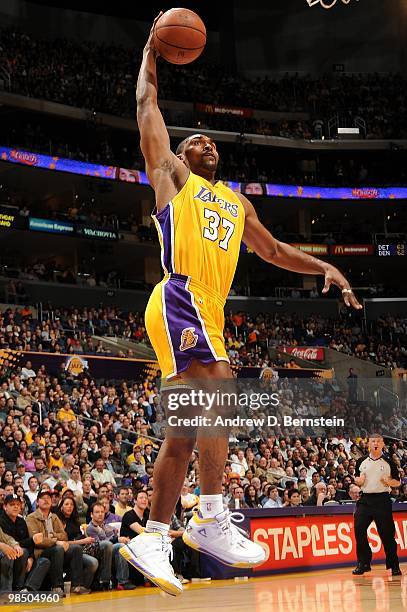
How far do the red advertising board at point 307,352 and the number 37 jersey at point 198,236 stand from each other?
27.2 m

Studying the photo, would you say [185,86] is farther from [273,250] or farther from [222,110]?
[273,250]

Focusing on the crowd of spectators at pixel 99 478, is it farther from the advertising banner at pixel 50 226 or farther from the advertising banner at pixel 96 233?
the advertising banner at pixel 96 233

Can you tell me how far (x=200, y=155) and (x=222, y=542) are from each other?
6.92 feet

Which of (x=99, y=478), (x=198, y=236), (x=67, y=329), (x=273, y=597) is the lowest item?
(x=273, y=597)

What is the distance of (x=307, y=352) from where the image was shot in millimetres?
31953

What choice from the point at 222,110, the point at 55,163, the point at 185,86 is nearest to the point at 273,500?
the point at 55,163

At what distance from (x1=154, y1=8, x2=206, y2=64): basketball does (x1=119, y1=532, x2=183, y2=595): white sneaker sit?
2.59m

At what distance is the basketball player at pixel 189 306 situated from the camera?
4.01m

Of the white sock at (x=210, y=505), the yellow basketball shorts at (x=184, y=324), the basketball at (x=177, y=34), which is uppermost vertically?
the basketball at (x=177, y=34)

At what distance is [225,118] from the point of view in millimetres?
39625


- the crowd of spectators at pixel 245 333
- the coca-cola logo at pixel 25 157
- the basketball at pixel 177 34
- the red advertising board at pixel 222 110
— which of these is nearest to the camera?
the basketball at pixel 177 34

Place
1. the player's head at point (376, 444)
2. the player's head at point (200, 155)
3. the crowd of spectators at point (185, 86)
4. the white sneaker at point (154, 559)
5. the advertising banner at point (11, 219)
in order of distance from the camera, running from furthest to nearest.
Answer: the crowd of spectators at point (185, 86), the advertising banner at point (11, 219), the player's head at point (376, 444), the player's head at point (200, 155), the white sneaker at point (154, 559)

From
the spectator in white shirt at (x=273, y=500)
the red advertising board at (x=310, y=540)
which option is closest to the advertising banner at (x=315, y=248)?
the red advertising board at (x=310, y=540)

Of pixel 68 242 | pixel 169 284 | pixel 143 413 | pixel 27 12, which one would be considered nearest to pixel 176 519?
pixel 143 413
